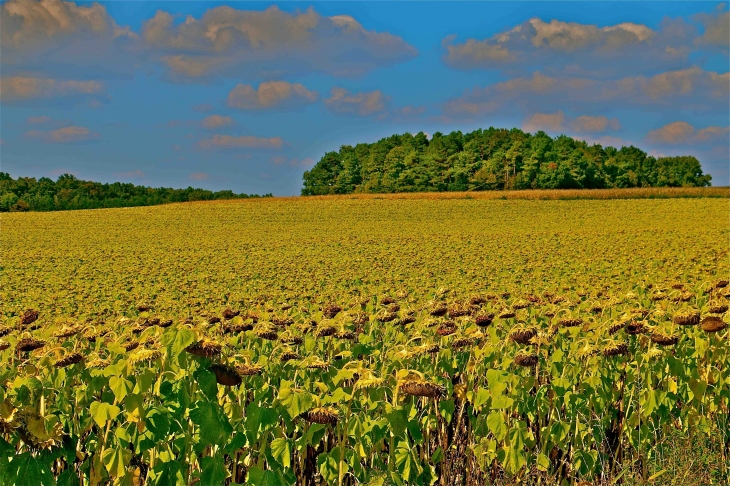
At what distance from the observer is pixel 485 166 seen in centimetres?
7831

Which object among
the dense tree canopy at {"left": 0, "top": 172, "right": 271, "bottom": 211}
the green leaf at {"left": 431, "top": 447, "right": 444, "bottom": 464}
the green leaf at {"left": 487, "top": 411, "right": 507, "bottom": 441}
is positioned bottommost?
the green leaf at {"left": 431, "top": 447, "right": 444, "bottom": 464}

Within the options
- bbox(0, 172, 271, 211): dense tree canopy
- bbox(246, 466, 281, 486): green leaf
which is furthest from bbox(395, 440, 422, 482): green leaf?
bbox(0, 172, 271, 211): dense tree canopy

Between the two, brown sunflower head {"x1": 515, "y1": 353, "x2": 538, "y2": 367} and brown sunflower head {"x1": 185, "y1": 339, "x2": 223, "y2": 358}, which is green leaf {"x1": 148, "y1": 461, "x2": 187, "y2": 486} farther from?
brown sunflower head {"x1": 515, "y1": 353, "x2": 538, "y2": 367}

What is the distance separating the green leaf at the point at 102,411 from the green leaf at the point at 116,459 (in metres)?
0.16

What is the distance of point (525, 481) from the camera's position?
13.3 feet

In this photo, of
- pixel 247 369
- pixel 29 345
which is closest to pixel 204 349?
pixel 247 369

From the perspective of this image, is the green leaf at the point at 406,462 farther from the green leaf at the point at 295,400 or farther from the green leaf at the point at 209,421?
the green leaf at the point at 209,421

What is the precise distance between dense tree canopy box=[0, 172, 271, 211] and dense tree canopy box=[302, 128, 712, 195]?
881 inches

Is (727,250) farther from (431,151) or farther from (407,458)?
(431,151)

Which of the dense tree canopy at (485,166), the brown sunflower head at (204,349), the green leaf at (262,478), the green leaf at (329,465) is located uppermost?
the dense tree canopy at (485,166)

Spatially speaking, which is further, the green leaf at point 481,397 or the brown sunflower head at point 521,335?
the brown sunflower head at point 521,335

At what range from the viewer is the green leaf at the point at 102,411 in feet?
10.6

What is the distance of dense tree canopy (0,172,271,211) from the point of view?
55125 mm

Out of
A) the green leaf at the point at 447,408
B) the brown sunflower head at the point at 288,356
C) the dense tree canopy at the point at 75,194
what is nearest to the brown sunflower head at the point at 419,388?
the green leaf at the point at 447,408
